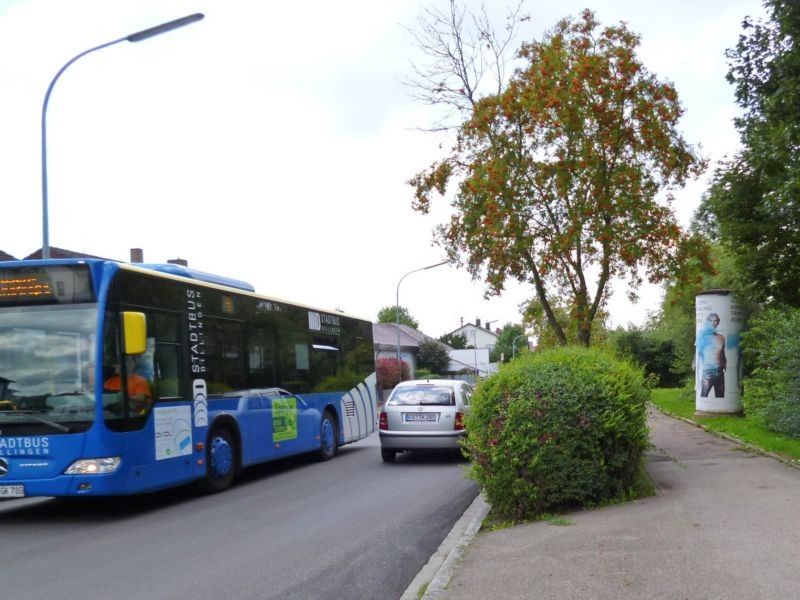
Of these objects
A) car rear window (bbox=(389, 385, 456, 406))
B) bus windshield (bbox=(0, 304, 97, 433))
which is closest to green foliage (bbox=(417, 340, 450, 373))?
car rear window (bbox=(389, 385, 456, 406))

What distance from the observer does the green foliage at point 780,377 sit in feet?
45.0

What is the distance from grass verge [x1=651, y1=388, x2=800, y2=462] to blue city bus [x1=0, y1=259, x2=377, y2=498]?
19.6ft

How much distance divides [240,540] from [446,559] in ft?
8.50

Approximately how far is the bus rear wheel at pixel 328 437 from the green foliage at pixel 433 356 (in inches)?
2254

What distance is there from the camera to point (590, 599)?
17.2 ft

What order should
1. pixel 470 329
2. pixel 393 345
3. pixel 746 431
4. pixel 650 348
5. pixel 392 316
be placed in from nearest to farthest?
pixel 746 431 < pixel 650 348 < pixel 393 345 < pixel 392 316 < pixel 470 329

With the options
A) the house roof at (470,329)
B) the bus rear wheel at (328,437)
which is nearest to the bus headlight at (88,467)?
the bus rear wheel at (328,437)

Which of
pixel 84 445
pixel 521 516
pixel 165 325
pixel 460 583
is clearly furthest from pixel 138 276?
pixel 460 583

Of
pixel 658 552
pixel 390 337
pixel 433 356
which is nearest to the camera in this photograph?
pixel 658 552

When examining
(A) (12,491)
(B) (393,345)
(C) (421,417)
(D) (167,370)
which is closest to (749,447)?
(C) (421,417)

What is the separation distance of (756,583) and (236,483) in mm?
9331

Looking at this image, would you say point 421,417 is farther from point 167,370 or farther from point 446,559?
point 446,559

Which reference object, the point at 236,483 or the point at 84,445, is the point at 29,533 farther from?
the point at 236,483

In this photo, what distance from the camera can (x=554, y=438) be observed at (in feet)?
26.9
